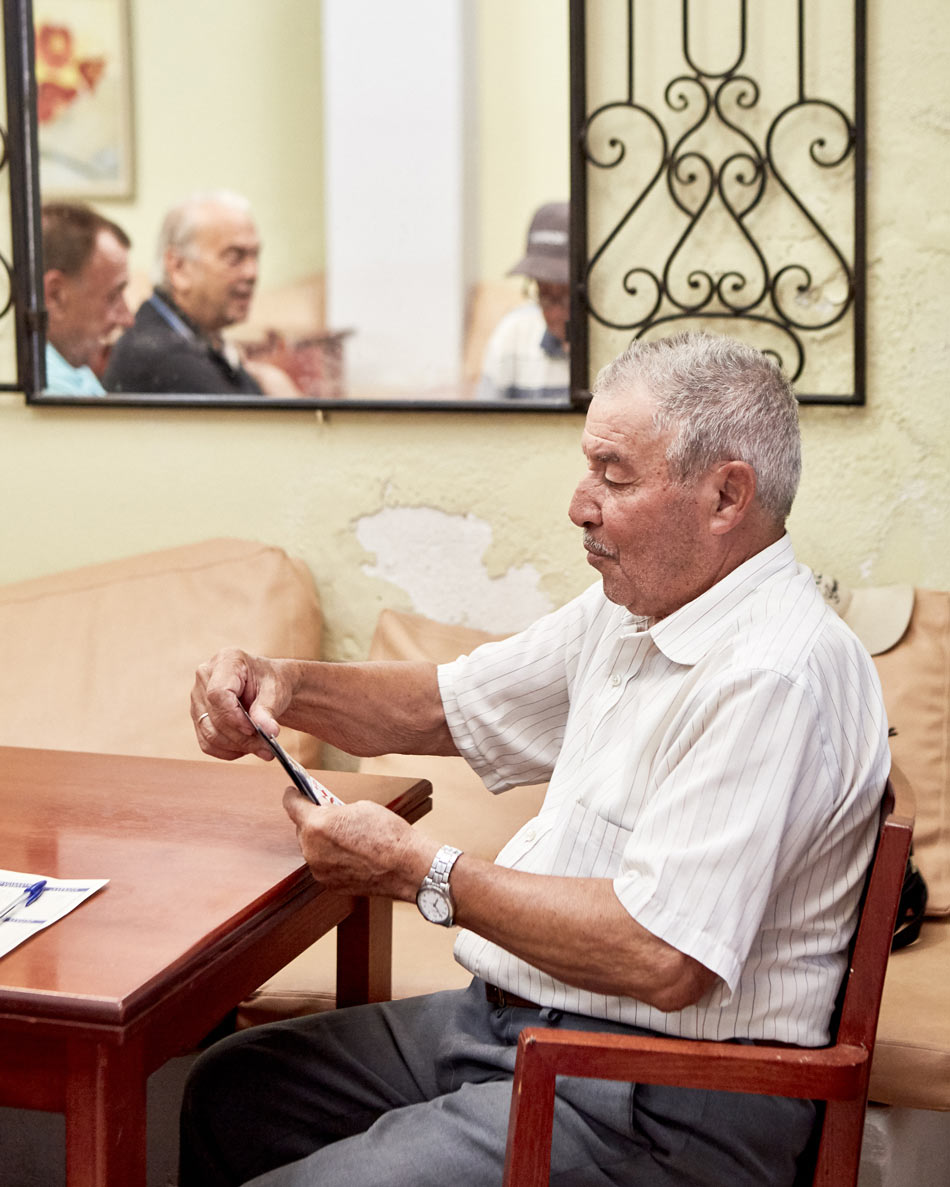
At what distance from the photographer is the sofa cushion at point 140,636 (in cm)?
264

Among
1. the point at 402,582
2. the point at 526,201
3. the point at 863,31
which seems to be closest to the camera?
the point at 863,31

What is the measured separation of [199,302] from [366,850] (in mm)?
1805

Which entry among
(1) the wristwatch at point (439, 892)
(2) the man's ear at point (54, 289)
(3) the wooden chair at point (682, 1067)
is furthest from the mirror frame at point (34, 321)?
(3) the wooden chair at point (682, 1067)

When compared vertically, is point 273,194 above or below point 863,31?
below

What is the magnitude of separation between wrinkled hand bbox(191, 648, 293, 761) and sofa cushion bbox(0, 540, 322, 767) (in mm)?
818

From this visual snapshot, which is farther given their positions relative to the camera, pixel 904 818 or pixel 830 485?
pixel 830 485

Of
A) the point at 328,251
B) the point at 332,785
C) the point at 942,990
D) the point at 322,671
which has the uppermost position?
the point at 328,251

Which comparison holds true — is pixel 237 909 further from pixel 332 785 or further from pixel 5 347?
pixel 5 347

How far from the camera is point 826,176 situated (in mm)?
2629

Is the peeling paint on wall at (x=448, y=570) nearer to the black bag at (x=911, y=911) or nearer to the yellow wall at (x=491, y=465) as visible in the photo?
the yellow wall at (x=491, y=465)

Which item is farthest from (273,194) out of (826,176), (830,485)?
(830,485)

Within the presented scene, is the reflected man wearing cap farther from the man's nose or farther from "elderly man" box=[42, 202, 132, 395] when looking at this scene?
the man's nose

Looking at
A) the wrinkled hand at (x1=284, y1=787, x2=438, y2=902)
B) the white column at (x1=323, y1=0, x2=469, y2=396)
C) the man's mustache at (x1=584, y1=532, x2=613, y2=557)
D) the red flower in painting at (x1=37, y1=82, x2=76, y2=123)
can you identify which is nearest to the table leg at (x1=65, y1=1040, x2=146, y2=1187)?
the wrinkled hand at (x1=284, y1=787, x2=438, y2=902)

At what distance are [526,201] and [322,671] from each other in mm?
1269
